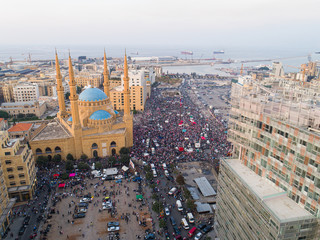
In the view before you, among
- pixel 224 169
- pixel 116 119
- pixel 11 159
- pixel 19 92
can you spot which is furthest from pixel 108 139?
pixel 19 92

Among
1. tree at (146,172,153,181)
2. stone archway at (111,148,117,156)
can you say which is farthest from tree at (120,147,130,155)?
tree at (146,172,153,181)

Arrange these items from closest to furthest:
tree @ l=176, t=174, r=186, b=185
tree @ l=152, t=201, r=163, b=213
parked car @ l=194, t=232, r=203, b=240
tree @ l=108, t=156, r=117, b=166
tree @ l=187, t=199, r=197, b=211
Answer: parked car @ l=194, t=232, r=203, b=240 < tree @ l=152, t=201, r=163, b=213 < tree @ l=187, t=199, r=197, b=211 < tree @ l=176, t=174, r=186, b=185 < tree @ l=108, t=156, r=117, b=166

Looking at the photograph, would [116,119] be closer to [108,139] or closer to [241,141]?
[108,139]

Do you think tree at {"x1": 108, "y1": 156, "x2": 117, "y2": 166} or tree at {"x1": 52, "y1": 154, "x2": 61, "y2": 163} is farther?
tree at {"x1": 52, "y1": 154, "x2": 61, "y2": 163}

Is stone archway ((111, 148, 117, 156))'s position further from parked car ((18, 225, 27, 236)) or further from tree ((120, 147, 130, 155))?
parked car ((18, 225, 27, 236))

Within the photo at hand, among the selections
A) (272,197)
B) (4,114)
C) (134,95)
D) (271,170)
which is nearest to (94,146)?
(271,170)

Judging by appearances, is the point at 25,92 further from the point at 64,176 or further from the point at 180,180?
the point at 180,180
